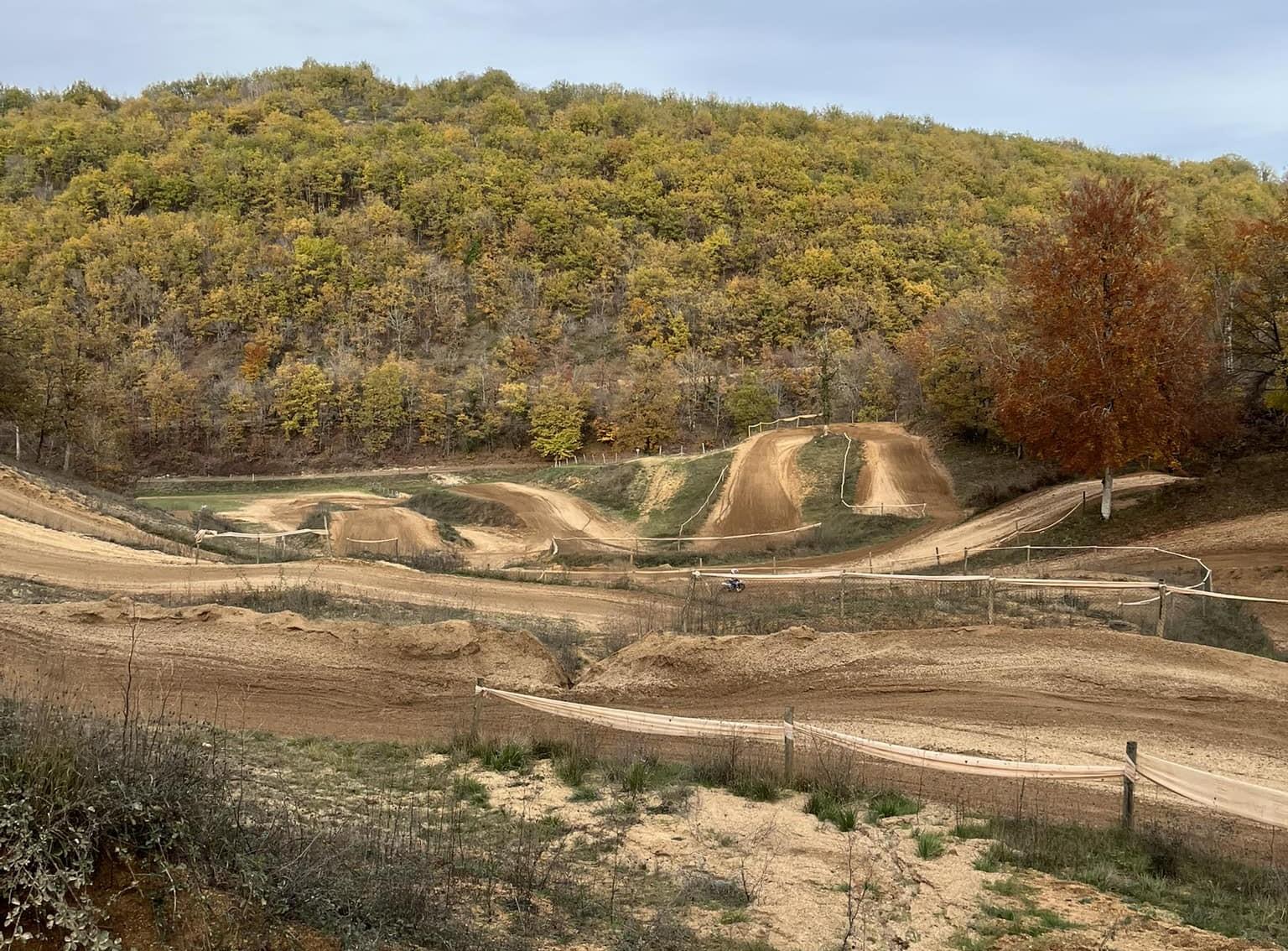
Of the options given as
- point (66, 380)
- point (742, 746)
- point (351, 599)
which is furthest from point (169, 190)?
point (742, 746)

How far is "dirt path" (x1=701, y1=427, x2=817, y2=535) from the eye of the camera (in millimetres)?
43281

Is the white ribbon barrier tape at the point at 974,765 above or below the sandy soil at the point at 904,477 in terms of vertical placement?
below

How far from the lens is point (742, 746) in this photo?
12.1m

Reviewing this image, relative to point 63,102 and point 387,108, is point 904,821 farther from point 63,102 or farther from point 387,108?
point 63,102

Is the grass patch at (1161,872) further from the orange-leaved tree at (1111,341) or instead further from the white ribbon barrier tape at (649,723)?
the orange-leaved tree at (1111,341)

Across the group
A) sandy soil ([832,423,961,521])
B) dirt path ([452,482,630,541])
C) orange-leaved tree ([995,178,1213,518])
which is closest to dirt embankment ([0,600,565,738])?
orange-leaved tree ([995,178,1213,518])

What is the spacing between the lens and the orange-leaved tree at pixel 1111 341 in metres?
29.1

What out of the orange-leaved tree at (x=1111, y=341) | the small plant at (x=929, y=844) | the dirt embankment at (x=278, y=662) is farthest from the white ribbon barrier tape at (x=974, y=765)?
the orange-leaved tree at (x=1111, y=341)

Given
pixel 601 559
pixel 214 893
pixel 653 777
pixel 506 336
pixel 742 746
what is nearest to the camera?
pixel 214 893

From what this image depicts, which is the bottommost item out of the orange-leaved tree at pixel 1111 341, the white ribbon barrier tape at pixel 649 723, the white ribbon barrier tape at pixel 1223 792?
the white ribbon barrier tape at pixel 649 723

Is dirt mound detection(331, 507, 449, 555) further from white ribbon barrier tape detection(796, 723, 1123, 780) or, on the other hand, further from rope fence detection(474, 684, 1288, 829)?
white ribbon barrier tape detection(796, 723, 1123, 780)

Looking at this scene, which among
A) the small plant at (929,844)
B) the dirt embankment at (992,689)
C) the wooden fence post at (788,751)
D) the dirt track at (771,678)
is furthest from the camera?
the dirt track at (771,678)

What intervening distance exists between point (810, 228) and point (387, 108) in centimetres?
11364

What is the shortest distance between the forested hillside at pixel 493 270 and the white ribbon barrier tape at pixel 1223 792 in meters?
36.0
